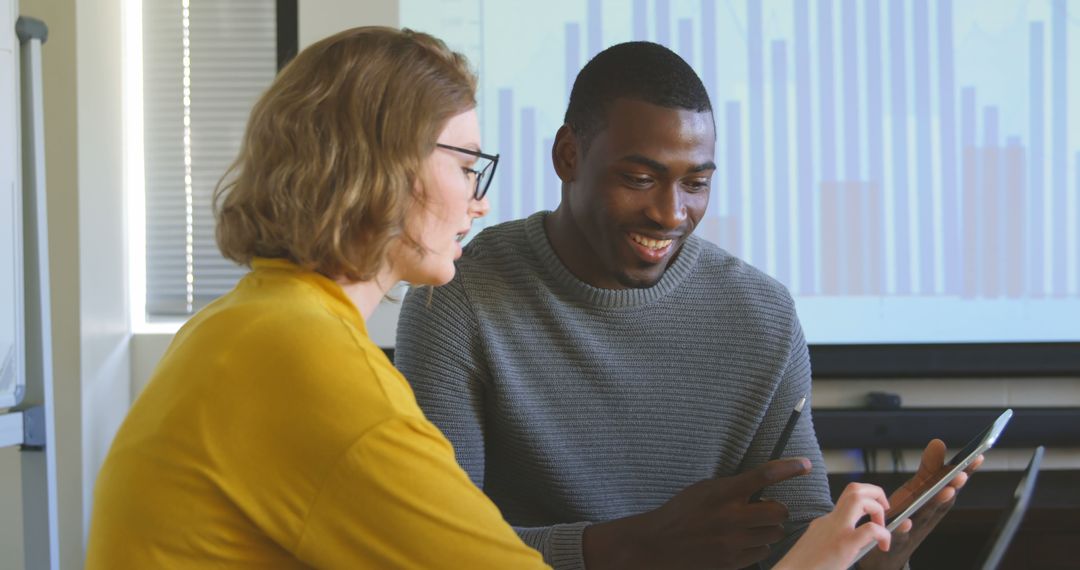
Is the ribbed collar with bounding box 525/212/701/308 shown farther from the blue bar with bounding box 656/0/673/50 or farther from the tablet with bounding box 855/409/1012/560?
the blue bar with bounding box 656/0/673/50

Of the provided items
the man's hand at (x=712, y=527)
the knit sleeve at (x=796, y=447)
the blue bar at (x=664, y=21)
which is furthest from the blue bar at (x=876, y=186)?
the man's hand at (x=712, y=527)

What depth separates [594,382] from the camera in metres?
1.41

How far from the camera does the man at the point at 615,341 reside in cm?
136

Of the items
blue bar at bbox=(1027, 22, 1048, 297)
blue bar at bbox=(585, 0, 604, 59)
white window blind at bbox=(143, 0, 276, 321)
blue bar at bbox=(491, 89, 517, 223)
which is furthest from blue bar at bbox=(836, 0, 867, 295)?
white window blind at bbox=(143, 0, 276, 321)

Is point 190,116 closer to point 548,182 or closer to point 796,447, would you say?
point 548,182

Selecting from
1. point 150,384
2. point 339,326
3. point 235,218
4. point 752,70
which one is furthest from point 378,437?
point 752,70

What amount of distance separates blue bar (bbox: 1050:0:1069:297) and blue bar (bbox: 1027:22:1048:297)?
2cm

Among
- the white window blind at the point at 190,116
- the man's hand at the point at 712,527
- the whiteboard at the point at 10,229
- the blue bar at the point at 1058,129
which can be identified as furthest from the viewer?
the white window blind at the point at 190,116

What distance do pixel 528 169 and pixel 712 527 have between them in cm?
171

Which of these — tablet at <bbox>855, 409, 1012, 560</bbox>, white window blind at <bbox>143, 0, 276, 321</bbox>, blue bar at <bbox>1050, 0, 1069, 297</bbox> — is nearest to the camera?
tablet at <bbox>855, 409, 1012, 560</bbox>

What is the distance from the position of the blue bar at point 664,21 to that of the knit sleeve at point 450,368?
150cm

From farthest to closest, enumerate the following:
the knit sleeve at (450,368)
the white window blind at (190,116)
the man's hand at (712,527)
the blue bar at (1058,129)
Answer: the white window blind at (190,116) → the blue bar at (1058,129) → the knit sleeve at (450,368) → the man's hand at (712,527)

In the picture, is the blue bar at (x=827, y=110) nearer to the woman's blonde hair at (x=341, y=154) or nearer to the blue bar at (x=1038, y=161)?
the blue bar at (x=1038, y=161)

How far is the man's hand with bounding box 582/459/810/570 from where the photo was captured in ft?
3.61
